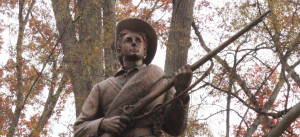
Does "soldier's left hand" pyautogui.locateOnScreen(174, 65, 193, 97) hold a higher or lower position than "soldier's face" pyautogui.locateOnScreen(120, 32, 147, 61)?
lower

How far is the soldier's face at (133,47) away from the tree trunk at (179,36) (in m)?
3.29

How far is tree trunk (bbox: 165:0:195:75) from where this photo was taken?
8.67m

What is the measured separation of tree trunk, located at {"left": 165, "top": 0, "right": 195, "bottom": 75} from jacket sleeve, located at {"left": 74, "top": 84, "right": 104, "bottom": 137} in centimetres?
347

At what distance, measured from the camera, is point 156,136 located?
15.3ft

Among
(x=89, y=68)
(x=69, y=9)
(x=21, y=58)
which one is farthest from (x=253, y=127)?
(x=21, y=58)

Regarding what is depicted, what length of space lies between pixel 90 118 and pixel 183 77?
1.23 meters

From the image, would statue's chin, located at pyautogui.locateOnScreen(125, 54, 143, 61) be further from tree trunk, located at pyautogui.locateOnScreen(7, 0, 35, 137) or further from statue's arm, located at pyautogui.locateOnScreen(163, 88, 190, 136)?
tree trunk, located at pyautogui.locateOnScreen(7, 0, 35, 137)

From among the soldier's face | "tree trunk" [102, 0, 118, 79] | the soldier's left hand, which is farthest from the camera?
"tree trunk" [102, 0, 118, 79]

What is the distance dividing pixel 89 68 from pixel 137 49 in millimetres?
4814

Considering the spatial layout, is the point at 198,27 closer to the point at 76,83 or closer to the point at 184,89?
the point at 76,83

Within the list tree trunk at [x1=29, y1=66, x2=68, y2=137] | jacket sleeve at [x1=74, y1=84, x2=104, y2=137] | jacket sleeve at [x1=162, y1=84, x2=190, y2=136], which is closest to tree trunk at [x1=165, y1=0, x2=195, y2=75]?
tree trunk at [x1=29, y1=66, x2=68, y2=137]

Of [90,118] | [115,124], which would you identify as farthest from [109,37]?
[115,124]

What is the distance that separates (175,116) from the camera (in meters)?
4.63

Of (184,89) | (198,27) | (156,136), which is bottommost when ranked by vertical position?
(156,136)
